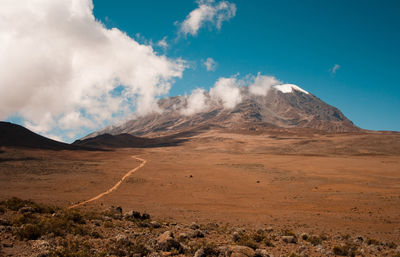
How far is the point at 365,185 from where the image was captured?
3541 cm

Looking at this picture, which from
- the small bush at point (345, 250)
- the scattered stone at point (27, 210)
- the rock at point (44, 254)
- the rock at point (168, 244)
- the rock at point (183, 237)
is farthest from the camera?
the scattered stone at point (27, 210)

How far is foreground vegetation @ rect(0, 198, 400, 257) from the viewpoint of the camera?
30.8ft

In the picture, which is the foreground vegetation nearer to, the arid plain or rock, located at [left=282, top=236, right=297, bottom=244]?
rock, located at [left=282, top=236, right=297, bottom=244]

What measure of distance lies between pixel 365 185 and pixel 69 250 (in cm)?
3900

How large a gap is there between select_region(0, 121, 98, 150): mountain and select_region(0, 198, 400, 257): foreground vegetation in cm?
6903

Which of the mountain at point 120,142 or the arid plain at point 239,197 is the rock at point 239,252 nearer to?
the arid plain at point 239,197

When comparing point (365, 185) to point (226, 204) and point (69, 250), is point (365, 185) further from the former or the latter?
point (69, 250)

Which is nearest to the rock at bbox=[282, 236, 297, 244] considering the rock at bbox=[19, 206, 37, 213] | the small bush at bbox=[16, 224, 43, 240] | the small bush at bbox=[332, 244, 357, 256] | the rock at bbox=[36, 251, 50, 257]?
the small bush at bbox=[332, 244, 357, 256]

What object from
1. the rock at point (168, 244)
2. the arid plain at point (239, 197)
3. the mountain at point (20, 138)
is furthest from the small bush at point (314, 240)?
the mountain at point (20, 138)

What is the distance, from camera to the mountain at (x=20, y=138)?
2823 inches

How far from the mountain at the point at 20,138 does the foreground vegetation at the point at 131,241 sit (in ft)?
226

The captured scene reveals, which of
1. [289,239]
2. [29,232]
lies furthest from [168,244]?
[289,239]

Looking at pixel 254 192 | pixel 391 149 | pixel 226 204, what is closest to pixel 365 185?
pixel 254 192

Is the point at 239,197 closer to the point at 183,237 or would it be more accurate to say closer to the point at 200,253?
the point at 183,237
